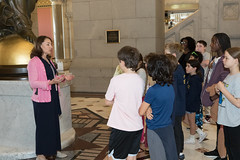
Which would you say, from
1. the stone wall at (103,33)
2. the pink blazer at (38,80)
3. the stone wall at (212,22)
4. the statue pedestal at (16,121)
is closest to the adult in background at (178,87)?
the pink blazer at (38,80)

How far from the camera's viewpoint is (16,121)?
12.4ft

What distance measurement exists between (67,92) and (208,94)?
2451 mm

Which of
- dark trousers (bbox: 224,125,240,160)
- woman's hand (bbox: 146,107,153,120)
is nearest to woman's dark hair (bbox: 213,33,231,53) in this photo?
dark trousers (bbox: 224,125,240,160)

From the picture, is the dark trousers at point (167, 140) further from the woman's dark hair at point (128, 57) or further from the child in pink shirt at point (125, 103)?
the woman's dark hair at point (128, 57)

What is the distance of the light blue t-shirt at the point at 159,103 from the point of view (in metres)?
2.24

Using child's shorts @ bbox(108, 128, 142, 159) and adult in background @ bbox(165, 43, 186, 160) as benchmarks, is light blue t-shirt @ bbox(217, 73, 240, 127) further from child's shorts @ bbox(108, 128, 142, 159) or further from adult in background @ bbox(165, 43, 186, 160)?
child's shorts @ bbox(108, 128, 142, 159)

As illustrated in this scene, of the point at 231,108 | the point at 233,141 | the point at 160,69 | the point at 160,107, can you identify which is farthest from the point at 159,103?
the point at 233,141

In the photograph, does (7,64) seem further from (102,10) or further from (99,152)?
(102,10)

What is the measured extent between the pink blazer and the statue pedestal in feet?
1.47

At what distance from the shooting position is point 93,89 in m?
9.35

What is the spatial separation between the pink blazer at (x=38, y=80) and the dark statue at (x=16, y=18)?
3.70 ft

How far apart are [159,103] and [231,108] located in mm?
892

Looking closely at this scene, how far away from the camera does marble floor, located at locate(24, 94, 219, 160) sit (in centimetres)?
377

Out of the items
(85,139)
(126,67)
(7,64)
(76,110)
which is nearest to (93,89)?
(76,110)
